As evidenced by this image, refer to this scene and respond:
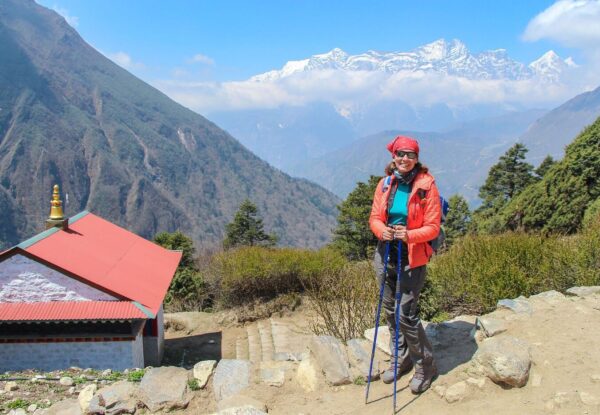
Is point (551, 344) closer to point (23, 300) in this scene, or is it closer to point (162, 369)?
point (162, 369)

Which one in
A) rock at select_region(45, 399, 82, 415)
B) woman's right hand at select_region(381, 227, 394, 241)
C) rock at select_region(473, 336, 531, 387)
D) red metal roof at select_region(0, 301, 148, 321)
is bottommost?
red metal roof at select_region(0, 301, 148, 321)

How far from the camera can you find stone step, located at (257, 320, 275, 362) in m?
13.5

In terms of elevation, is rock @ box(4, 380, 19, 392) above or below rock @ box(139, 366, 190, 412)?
below

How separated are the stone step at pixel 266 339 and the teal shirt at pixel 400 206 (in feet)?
29.1

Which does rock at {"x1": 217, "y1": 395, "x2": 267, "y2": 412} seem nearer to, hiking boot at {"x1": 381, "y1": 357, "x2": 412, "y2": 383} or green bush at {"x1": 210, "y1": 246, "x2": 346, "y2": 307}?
hiking boot at {"x1": 381, "y1": 357, "x2": 412, "y2": 383}

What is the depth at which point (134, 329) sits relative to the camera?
1066 cm

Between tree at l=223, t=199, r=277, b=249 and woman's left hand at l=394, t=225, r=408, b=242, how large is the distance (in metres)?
37.8

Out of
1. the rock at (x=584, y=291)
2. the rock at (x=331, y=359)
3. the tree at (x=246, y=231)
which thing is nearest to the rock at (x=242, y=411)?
the rock at (x=331, y=359)

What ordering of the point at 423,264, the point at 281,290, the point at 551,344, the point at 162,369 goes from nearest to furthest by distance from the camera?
the point at 423,264, the point at 551,344, the point at 162,369, the point at 281,290

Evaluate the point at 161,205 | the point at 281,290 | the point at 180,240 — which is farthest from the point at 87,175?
the point at 281,290

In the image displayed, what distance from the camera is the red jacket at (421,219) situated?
4336 mm

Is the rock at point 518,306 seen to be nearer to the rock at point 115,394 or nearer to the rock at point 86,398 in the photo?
the rock at point 115,394

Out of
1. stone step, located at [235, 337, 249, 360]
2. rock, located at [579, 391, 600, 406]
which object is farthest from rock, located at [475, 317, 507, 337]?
stone step, located at [235, 337, 249, 360]

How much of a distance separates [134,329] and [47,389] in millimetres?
3071
